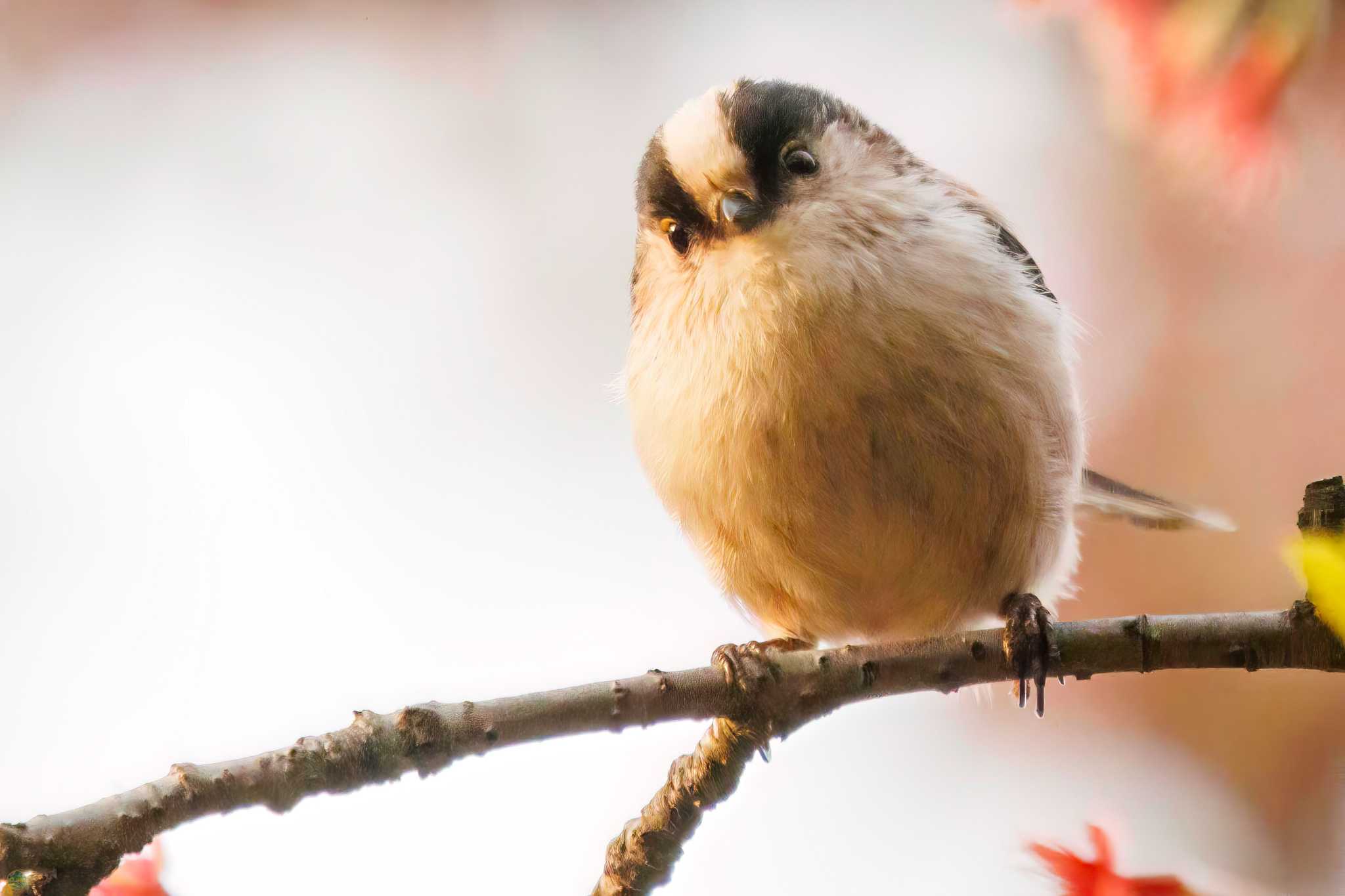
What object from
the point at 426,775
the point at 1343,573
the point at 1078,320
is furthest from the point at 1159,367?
the point at 426,775

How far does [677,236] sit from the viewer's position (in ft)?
2.66

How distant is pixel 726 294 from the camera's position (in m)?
0.76

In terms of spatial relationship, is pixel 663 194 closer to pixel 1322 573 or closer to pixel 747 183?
pixel 747 183

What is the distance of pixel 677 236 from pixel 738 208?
8cm

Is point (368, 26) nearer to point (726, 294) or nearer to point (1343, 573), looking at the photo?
point (726, 294)

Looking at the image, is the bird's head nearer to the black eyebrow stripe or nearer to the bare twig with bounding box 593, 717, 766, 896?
the black eyebrow stripe

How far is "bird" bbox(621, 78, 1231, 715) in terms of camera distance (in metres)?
0.73

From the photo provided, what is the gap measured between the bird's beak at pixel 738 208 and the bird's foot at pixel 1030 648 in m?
0.34

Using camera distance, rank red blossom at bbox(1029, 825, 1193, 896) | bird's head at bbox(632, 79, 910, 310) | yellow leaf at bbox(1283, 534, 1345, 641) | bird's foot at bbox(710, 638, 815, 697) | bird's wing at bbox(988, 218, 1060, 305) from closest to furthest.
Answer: yellow leaf at bbox(1283, 534, 1345, 641)
red blossom at bbox(1029, 825, 1193, 896)
bird's foot at bbox(710, 638, 815, 697)
bird's head at bbox(632, 79, 910, 310)
bird's wing at bbox(988, 218, 1060, 305)

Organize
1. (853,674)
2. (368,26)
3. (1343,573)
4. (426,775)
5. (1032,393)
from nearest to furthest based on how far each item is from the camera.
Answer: (1343,573) < (426,775) < (853,674) < (1032,393) < (368,26)

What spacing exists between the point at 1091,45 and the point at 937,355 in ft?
0.76

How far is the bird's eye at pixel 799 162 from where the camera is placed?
79cm

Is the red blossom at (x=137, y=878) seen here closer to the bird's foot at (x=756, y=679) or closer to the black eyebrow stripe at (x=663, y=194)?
the bird's foot at (x=756, y=679)

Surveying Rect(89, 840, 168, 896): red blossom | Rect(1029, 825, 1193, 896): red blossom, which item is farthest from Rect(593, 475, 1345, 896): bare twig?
Rect(89, 840, 168, 896): red blossom
